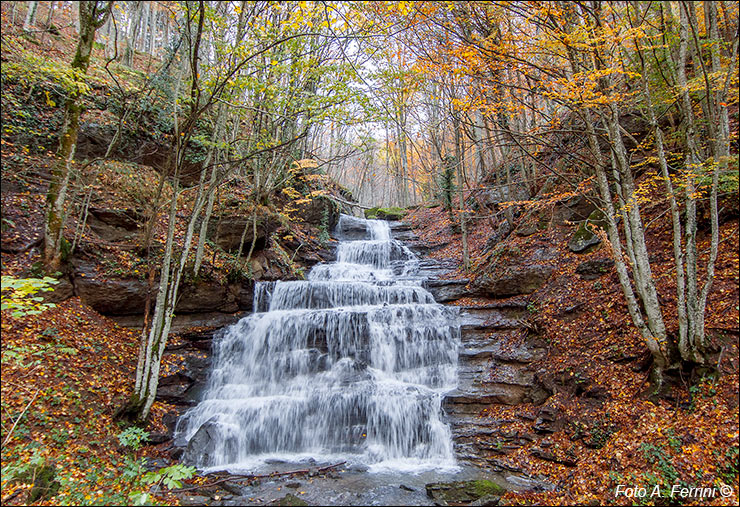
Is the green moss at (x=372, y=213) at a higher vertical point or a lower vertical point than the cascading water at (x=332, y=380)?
higher

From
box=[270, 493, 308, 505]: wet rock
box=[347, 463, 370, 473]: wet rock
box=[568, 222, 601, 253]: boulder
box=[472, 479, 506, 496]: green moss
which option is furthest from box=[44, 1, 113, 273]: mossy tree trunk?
box=[568, 222, 601, 253]: boulder

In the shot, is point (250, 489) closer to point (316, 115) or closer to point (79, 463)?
point (79, 463)

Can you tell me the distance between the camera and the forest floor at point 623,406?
Answer: 13.5 feet

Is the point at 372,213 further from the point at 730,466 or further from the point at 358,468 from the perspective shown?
the point at 730,466

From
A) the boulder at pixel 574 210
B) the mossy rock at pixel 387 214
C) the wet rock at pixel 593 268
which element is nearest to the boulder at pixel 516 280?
the wet rock at pixel 593 268

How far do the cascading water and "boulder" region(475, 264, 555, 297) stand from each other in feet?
4.68

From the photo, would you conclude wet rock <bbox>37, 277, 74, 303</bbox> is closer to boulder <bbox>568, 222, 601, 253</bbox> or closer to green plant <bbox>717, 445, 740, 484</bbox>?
green plant <bbox>717, 445, 740, 484</bbox>

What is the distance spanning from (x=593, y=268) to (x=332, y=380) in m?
6.67

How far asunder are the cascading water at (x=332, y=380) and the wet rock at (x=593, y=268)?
326 cm

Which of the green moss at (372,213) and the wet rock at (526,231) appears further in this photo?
the green moss at (372,213)

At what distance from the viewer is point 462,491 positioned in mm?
4840

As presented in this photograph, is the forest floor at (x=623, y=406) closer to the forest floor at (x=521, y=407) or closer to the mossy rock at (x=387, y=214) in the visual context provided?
the forest floor at (x=521, y=407)

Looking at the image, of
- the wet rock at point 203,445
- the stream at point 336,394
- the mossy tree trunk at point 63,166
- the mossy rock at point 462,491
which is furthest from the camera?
the mossy tree trunk at point 63,166

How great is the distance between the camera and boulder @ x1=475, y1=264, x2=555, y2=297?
9156 millimetres
